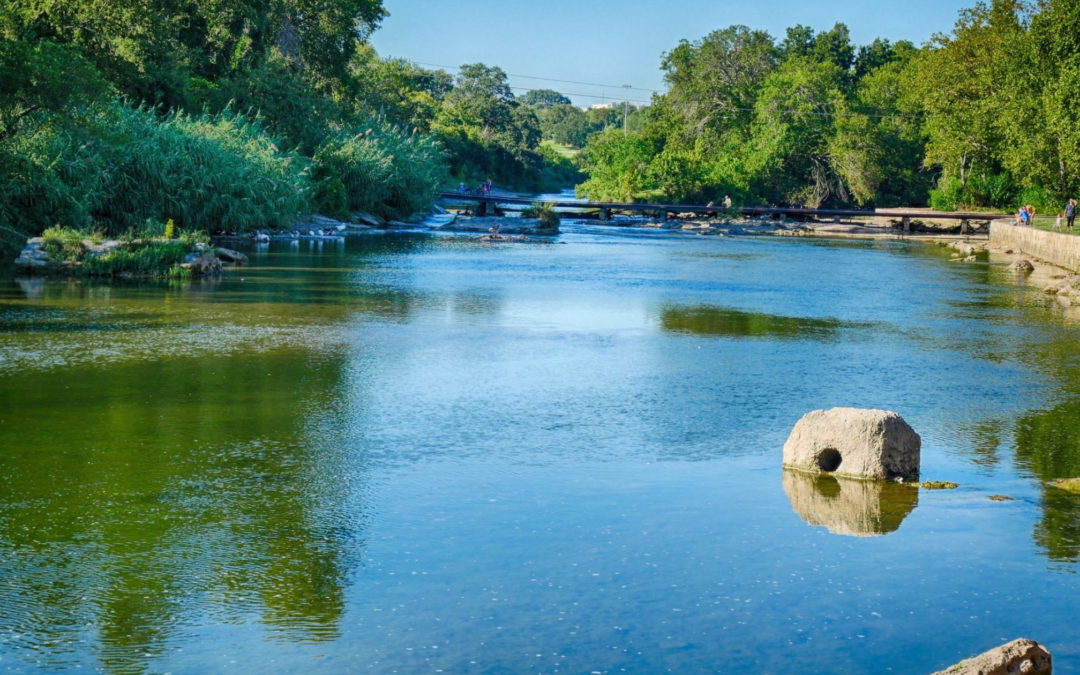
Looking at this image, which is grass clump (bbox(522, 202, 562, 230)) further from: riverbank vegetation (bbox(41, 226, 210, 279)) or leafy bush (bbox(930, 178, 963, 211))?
riverbank vegetation (bbox(41, 226, 210, 279))

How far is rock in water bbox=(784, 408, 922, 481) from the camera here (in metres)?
9.61

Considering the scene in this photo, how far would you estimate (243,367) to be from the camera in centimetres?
1456

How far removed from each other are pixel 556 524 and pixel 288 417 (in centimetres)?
437

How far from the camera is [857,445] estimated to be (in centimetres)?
971

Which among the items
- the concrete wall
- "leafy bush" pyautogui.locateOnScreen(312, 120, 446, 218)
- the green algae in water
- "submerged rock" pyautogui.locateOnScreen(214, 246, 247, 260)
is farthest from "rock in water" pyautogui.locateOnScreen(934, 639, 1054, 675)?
"leafy bush" pyautogui.locateOnScreen(312, 120, 446, 218)

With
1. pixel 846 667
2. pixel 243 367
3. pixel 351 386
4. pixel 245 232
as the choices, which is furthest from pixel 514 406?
pixel 245 232

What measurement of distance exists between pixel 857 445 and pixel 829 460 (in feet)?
0.99

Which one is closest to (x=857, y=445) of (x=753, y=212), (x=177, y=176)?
(x=177, y=176)

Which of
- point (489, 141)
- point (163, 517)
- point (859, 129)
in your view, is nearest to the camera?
point (163, 517)

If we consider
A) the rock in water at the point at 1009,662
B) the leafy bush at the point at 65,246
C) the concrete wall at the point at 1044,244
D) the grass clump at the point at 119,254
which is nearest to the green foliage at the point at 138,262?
the grass clump at the point at 119,254

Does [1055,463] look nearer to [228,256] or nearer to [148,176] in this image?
[228,256]

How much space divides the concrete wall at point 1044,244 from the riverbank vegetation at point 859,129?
158 inches

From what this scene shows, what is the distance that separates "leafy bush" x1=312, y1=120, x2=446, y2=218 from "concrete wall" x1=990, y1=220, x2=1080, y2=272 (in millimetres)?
26341

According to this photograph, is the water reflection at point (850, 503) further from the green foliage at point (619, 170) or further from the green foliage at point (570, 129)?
the green foliage at point (570, 129)
